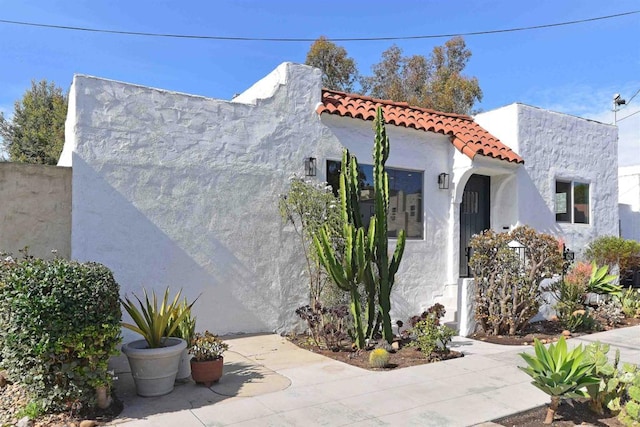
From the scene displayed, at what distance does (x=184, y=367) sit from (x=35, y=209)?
3460 mm

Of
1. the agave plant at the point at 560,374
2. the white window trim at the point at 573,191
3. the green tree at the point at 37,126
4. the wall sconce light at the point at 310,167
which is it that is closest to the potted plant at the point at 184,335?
the wall sconce light at the point at 310,167

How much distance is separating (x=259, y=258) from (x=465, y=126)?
6452 mm

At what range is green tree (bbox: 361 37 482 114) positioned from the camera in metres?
23.9

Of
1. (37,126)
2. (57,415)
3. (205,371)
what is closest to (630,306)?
(205,371)

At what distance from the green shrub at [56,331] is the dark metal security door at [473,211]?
27.5 ft

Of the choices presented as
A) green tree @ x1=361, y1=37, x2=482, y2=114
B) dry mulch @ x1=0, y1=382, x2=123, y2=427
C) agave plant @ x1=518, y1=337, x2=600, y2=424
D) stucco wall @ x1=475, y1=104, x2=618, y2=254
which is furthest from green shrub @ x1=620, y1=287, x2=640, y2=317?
green tree @ x1=361, y1=37, x2=482, y2=114

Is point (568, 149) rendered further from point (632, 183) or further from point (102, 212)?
point (102, 212)

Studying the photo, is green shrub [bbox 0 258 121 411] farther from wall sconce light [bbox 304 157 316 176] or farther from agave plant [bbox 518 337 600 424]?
wall sconce light [bbox 304 157 316 176]

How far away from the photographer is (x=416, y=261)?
9.95 m

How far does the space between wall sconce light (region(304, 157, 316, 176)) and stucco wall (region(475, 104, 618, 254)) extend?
5390 mm

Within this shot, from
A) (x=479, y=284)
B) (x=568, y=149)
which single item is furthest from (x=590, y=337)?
(x=568, y=149)

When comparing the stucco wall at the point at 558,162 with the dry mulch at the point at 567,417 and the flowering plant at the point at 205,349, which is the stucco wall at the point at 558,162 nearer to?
the dry mulch at the point at 567,417

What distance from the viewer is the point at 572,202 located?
12367 mm

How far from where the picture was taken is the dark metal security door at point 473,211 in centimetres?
1095
